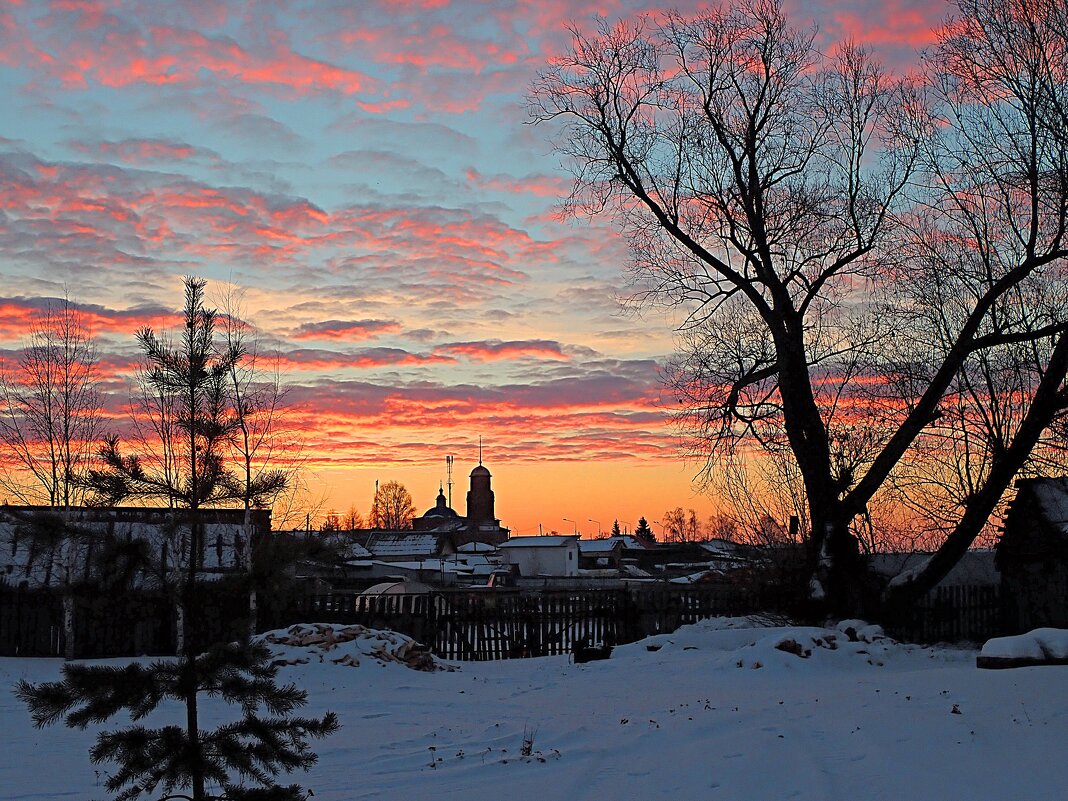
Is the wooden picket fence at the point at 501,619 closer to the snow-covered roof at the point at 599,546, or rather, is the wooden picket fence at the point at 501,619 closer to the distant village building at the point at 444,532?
the distant village building at the point at 444,532

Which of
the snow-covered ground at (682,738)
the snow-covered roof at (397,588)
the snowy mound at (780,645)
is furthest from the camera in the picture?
the snow-covered roof at (397,588)

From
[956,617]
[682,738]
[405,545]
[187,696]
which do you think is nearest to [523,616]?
[956,617]

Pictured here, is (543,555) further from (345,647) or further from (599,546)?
(345,647)

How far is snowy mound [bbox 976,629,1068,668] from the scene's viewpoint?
12164 mm

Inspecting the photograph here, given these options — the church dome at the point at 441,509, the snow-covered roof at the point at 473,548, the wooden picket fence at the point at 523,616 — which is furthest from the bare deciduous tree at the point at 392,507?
the wooden picket fence at the point at 523,616

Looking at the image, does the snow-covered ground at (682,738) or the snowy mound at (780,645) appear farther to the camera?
the snowy mound at (780,645)

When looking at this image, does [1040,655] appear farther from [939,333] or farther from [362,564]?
[362,564]

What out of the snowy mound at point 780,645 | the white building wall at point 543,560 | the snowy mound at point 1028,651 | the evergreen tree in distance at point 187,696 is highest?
the evergreen tree in distance at point 187,696

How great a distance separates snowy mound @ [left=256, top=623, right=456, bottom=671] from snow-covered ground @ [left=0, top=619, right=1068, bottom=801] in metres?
1.00

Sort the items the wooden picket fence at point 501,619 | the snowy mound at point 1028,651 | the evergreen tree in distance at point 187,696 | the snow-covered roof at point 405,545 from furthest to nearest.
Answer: the snow-covered roof at point 405,545, the wooden picket fence at point 501,619, the snowy mound at point 1028,651, the evergreen tree in distance at point 187,696

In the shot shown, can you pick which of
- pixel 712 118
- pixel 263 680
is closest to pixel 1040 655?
pixel 263 680

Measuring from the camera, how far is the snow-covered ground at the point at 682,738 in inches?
310

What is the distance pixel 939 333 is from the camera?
88.2ft

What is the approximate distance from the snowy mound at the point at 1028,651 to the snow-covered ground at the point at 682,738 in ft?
1.60
